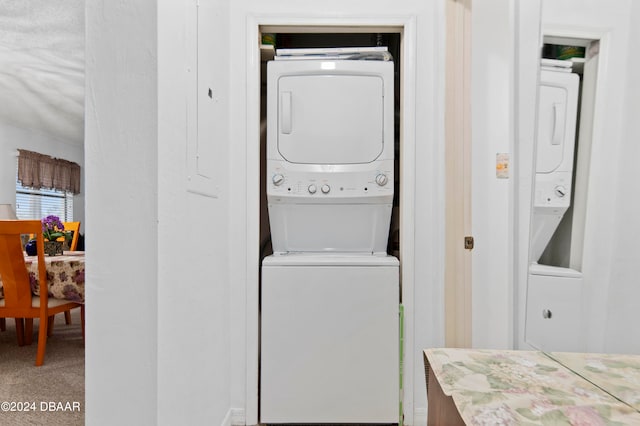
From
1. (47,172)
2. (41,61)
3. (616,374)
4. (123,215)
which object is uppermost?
(41,61)

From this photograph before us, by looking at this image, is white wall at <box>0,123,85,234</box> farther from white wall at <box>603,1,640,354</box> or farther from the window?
white wall at <box>603,1,640,354</box>

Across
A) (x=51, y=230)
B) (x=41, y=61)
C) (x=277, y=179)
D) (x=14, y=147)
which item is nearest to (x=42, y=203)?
(x=14, y=147)

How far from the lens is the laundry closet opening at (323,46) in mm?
1940

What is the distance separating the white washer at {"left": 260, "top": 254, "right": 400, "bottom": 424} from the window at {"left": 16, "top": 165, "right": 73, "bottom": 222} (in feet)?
20.7

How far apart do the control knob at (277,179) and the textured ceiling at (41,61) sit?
189 centimetres

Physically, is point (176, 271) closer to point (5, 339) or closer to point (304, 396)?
point (304, 396)

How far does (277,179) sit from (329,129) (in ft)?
1.24

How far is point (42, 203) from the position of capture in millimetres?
6672

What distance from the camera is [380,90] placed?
201cm

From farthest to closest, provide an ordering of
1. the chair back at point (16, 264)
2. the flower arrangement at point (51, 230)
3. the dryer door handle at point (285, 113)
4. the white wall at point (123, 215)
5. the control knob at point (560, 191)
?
1. the flower arrangement at point (51, 230)
2. the chair back at point (16, 264)
3. the dryer door handle at point (285, 113)
4. the white wall at point (123, 215)
5. the control knob at point (560, 191)

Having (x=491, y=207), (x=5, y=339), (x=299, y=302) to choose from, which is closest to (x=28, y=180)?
(x=5, y=339)

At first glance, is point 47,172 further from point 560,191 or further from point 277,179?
point 560,191

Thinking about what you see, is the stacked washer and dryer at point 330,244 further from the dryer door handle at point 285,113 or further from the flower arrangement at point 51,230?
the flower arrangement at point 51,230

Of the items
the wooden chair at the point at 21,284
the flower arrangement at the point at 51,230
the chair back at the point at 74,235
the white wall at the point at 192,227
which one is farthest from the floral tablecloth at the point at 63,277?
the chair back at the point at 74,235
